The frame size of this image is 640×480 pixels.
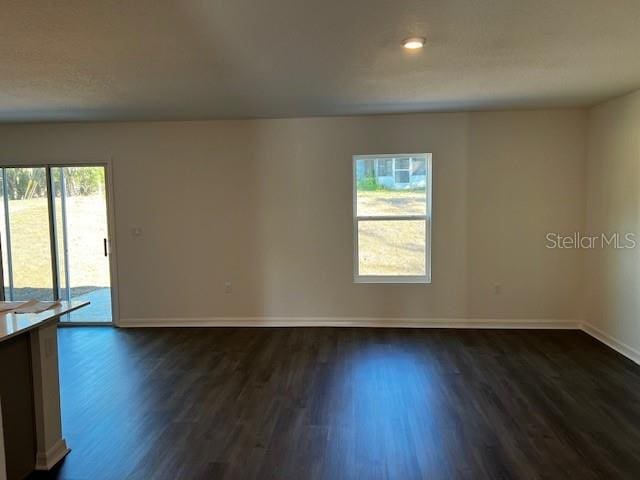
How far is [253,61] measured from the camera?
288 cm

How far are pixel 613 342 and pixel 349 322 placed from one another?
274cm

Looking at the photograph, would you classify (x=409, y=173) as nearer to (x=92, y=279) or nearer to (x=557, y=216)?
(x=557, y=216)

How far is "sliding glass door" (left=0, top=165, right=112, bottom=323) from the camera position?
5.22 m

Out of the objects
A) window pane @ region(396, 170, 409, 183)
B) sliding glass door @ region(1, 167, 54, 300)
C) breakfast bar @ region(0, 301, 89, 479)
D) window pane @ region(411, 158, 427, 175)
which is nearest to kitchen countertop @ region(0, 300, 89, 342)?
breakfast bar @ region(0, 301, 89, 479)

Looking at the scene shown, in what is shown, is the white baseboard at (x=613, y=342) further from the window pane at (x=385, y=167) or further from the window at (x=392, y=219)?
the window pane at (x=385, y=167)

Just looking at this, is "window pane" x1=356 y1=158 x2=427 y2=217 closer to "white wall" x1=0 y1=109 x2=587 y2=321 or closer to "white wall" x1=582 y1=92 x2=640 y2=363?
"white wall" x1=0 y1=109 x2=587 y2=321

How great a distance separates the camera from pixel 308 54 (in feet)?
9.01

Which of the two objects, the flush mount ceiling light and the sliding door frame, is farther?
the sliding door frame

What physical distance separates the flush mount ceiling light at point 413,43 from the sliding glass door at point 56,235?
4119 millimetres

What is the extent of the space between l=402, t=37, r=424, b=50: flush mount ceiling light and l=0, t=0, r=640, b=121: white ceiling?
0.14ft

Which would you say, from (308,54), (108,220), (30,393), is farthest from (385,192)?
(30,393)

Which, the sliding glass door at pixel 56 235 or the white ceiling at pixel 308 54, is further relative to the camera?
the sliding glass door at pixel 56 235

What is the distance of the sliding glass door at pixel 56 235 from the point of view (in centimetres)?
522

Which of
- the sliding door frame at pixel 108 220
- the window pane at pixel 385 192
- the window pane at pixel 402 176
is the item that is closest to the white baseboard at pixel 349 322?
the sliding door frame at pixel 108 220
